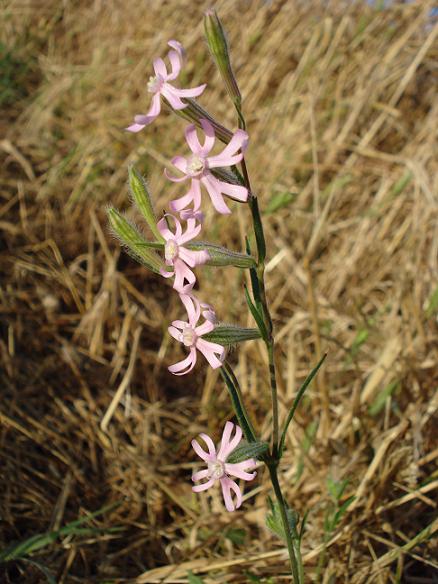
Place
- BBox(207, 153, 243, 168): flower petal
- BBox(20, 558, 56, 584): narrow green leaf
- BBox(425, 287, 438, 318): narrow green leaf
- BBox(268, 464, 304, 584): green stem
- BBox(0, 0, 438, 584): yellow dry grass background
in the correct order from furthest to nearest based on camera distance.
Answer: BBox(425, 287, 438, 318): narrow green leaf < BBox(0, 0, 438, 584): yellow dry grass background < BBox(20, 558, 56, 584): narrow green leaf < BBox(268, 464, 304, 584): green stem < BBox(207, 153, 243, 168): flower petal

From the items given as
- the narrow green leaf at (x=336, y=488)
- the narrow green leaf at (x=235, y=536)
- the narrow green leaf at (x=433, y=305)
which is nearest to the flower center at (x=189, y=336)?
the narrow green leaf at (x=336, y=488)

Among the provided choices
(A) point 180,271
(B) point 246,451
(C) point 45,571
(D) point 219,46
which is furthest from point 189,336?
(C) point 45,571

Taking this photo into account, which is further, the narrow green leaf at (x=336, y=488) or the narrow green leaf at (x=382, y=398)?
the narrow green leaf at (x=382, y=398)

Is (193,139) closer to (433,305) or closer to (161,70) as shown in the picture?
(161,70)

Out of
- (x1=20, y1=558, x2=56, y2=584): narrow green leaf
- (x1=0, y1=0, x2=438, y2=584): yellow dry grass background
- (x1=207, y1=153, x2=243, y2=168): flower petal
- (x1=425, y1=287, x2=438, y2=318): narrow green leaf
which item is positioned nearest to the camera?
(x1=207, y1=153, x2=243, y2=168): flower petal

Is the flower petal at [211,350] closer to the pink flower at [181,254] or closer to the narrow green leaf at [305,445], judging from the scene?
the pink flower at [181,254]

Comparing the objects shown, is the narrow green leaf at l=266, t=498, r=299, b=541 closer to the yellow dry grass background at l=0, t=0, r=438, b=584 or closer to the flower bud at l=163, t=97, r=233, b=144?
the yellow dry grass background at l=0, t=0, r=438, b=584

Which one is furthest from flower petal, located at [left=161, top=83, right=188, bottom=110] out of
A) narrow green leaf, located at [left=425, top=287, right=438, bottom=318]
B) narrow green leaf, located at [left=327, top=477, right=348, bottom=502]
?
narrow green leaf, located at [left=425, top=287, right=438, bottom=318]
